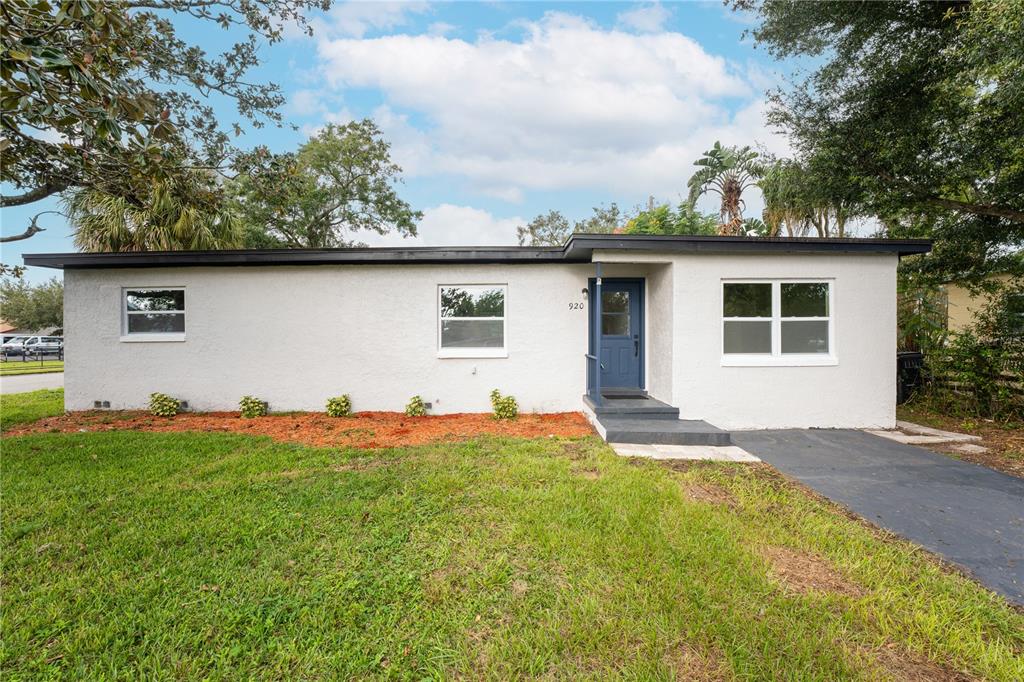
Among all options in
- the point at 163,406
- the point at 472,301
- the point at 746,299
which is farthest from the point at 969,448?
the point at 163,406

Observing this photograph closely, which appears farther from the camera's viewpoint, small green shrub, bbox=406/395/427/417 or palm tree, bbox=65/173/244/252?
palm tree, bbox=65/173/244/252

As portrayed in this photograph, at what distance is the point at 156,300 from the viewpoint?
793 cm

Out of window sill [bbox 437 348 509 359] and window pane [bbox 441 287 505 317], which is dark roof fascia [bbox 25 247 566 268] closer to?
window pane [bbox 441 287 505 317]

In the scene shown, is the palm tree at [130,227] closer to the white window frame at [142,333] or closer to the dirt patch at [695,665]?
the white window frame at [142,333]

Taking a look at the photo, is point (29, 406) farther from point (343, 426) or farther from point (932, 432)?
point (932, 432)

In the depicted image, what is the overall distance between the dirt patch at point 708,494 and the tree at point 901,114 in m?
6.99

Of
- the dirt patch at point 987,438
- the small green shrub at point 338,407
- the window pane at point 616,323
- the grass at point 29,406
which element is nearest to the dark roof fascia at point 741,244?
the window pane at point 616,323

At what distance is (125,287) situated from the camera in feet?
25.7

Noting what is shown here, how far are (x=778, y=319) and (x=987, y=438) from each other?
3443 millimetres

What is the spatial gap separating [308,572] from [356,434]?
3.70 m

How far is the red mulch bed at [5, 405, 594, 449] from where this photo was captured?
238 inches

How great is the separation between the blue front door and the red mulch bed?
3.88 feet

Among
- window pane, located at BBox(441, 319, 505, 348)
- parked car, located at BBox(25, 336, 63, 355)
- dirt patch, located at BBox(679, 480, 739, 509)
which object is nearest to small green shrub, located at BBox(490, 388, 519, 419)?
window pane, located at BBox(441, 319, 505, 348)

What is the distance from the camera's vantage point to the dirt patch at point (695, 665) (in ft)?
6.19
